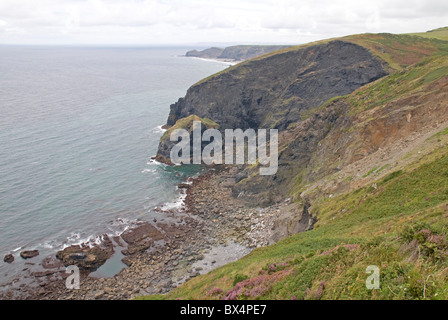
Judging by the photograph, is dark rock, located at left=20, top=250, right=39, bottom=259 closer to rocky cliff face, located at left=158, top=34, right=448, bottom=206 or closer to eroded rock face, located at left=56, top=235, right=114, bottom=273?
eroded rock face, located at left=56, top=235, right=114, bottom=273

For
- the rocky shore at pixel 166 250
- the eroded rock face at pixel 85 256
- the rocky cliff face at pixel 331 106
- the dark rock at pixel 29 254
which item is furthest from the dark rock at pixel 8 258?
the rocky cliff face at pixel 331 106

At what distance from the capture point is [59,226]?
206 feet

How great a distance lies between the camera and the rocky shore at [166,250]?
47.8 meters

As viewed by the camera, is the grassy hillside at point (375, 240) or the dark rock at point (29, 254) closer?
the grassy hillside at point (375, 240)

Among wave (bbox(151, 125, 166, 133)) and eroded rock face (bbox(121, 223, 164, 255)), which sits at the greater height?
wave (bbox(151, 125, 166, 133))

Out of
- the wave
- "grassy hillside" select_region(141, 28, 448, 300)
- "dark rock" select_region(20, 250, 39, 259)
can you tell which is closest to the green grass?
"grassy hillside" select_region(141, 28, 448, 300)

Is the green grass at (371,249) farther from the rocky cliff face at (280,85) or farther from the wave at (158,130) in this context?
the wave at (158,130)

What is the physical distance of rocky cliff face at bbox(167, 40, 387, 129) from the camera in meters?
99.6

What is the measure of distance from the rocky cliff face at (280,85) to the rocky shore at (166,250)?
4780 centimetres

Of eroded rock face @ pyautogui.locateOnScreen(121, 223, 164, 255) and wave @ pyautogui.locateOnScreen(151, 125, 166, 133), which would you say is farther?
wave @ pyautogui.locateOnScreen(151, 125, 166, 133)

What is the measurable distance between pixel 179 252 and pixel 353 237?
35460mm

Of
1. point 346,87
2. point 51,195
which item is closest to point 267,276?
point 51,195

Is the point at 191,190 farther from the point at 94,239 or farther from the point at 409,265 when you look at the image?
the point at 409,265

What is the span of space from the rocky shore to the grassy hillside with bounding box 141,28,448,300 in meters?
9.39
